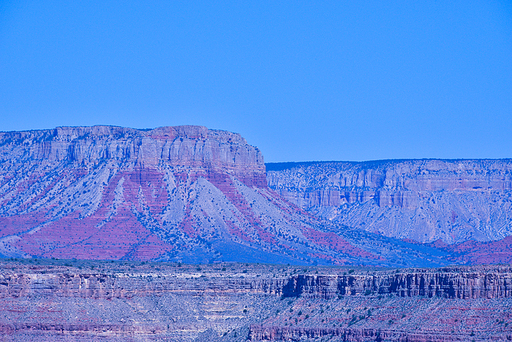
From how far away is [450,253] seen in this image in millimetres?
166125

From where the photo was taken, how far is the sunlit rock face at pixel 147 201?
13825cm

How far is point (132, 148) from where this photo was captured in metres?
156

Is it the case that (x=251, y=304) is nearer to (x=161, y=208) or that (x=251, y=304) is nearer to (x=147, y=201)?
(x=161, y=208)

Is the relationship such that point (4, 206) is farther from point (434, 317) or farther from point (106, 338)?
point (434, 317)

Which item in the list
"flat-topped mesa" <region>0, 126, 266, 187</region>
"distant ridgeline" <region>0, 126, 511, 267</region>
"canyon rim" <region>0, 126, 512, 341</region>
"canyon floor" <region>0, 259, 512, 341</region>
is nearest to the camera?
"canyon floor" <region>0, 259, 512, 341</region>

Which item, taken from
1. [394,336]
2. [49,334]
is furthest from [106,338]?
[394,336]

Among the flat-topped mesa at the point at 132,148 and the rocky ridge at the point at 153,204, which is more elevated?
the flat-topped mesa at the point at 132,148

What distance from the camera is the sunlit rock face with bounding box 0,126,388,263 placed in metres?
138

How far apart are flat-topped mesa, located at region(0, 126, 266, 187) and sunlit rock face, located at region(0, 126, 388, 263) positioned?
113 millimetres

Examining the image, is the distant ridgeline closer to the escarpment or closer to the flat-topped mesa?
the flat-topped mesa

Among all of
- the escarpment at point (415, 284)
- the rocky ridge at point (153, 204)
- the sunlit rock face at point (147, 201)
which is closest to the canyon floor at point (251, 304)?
the escarpment at point (415, 284)

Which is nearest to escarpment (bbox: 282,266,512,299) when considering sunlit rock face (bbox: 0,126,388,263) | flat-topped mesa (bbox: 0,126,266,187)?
sunlit rock face (bbox: 0,126,388,263)

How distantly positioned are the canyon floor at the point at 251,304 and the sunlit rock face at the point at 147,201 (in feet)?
113

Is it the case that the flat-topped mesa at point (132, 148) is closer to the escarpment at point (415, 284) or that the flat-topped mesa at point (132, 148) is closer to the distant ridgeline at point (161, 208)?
the distant ridgeline at point (161, 208)
